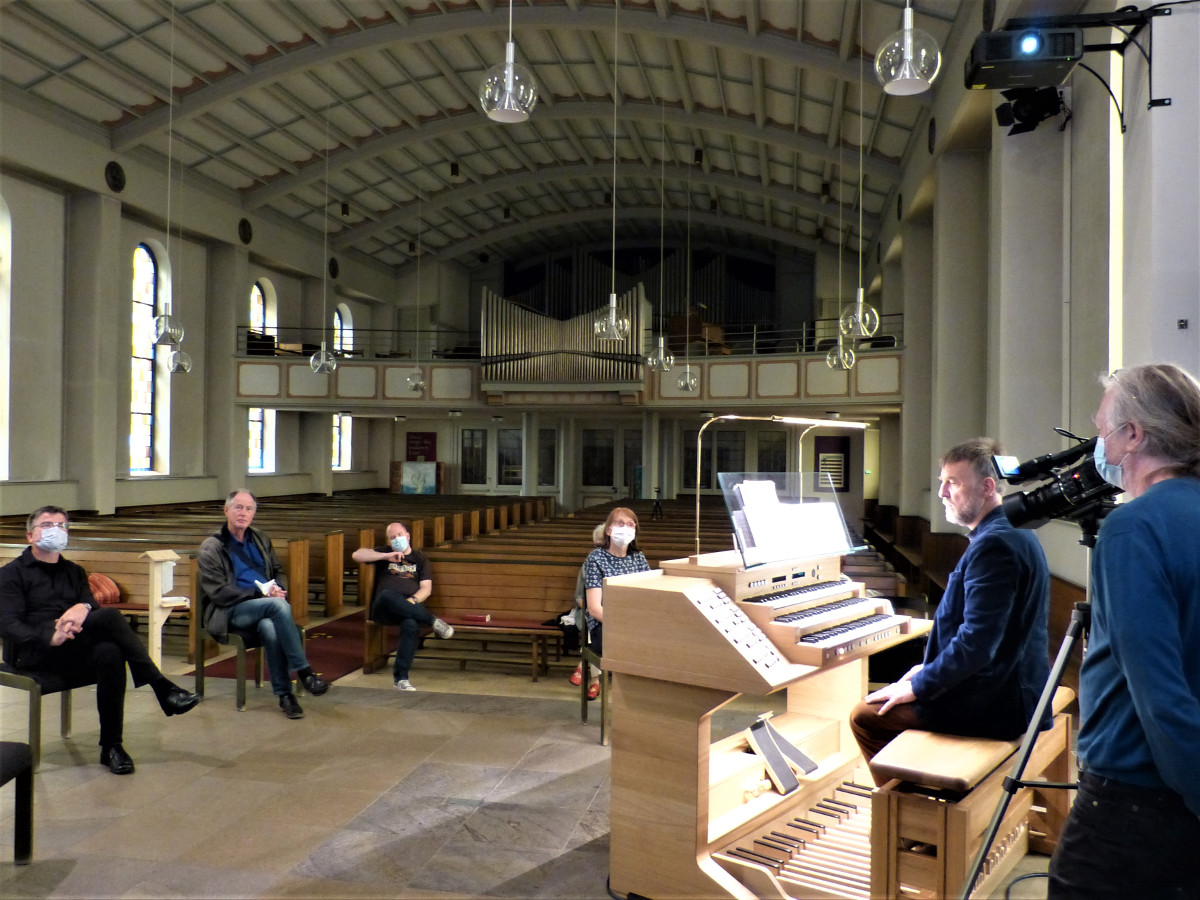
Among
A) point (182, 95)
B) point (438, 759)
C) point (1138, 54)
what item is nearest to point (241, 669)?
point (438, 759)

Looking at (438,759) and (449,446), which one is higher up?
(449,446)

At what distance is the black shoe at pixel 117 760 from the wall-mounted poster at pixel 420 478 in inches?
576

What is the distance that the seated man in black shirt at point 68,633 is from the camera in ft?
11.8

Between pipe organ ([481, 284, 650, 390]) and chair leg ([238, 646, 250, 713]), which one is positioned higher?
pipe organ ([481, 284, 650, 390])

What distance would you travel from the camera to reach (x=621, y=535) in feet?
14.1

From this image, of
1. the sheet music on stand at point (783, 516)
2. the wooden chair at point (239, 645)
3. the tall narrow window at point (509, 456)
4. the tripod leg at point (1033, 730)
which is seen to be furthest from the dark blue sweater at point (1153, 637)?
the tall narrow window at point (509, 456)

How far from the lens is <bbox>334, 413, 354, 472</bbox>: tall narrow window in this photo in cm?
1730

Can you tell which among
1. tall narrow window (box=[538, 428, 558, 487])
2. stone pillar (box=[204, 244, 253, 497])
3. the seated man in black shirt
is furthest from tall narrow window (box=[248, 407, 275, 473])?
the seated man in black shirt

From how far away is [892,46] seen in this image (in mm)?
3129

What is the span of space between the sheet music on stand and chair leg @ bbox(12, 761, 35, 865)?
2297 millimetres

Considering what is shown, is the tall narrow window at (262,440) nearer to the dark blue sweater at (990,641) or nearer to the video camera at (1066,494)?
the dark blue sweater at (990,641)

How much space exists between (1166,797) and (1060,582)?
152 inches

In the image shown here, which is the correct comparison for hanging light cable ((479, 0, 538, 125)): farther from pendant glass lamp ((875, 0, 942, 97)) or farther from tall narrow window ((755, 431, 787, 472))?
tall narrow window ((755, 431, 787, 472))

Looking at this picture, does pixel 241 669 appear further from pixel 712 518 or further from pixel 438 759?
pixel 712 518
